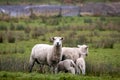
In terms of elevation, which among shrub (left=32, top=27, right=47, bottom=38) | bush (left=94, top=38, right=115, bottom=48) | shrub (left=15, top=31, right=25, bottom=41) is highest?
shrub (left=32, top=27, right=47, bottom=38)

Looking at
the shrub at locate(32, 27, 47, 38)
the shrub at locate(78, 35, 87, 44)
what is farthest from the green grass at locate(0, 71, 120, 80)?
the shrub at locate(32, 27, 47, 38)

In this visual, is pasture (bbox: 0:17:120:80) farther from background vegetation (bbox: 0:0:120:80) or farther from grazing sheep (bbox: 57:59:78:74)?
grazing sheep (bbox: 57:59:78:74)

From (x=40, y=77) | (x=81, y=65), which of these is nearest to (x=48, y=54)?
(x=81, y=65)

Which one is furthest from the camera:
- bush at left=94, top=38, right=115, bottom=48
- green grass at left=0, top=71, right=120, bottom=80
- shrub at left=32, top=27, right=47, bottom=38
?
shrub at left=32, top=27, right=47, bottom=38

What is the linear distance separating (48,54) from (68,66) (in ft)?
3.57

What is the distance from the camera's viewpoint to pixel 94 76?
18.0m

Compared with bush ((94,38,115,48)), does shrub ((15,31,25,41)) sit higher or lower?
higher

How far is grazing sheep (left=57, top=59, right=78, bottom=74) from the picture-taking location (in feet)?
61.0

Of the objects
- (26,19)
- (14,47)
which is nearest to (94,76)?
(14,47)

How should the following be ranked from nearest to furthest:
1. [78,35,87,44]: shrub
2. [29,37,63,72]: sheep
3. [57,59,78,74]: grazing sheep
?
[57,59,78,74]: grazing sheep
[29,37,63,72]: sheep
[78,35,87,44]: shrub

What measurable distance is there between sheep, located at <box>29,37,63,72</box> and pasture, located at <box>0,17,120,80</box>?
0.41 metres

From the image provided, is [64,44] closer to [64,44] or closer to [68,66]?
[64,44]

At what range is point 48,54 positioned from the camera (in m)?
19.0

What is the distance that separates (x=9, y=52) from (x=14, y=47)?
2.13m
